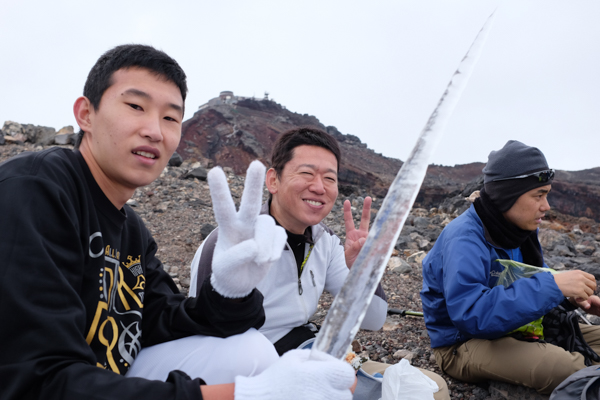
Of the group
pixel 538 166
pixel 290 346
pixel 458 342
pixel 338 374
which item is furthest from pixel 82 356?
pixel 538 166

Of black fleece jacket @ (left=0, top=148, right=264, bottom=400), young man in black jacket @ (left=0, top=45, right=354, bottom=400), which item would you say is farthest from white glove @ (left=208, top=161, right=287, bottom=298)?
black fleece jacket @ (left=0, top=148, right=264, bottom=400)

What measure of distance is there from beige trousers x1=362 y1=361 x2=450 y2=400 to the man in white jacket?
22 centimetres

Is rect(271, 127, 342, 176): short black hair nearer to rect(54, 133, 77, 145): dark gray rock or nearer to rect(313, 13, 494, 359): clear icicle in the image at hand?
rect(313, 13, 494, 359): clear icicle

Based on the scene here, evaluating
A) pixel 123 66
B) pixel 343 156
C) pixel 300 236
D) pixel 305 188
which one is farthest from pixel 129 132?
pixel 343 156

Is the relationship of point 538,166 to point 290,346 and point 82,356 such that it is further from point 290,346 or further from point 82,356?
point 82,356

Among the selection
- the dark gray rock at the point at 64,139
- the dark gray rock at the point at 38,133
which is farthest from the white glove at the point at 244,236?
the dark gray rock at the point at 38,133

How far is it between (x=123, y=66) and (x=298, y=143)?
0.96 meters

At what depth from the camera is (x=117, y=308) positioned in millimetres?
1258

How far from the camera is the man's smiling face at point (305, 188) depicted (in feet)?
6.29

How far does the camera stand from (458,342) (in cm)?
226

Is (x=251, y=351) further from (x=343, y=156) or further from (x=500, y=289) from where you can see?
(x=343, y=156)

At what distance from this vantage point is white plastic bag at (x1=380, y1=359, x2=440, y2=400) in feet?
5.18

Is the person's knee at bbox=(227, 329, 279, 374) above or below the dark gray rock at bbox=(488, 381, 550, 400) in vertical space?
above

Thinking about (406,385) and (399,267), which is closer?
(406,385)
